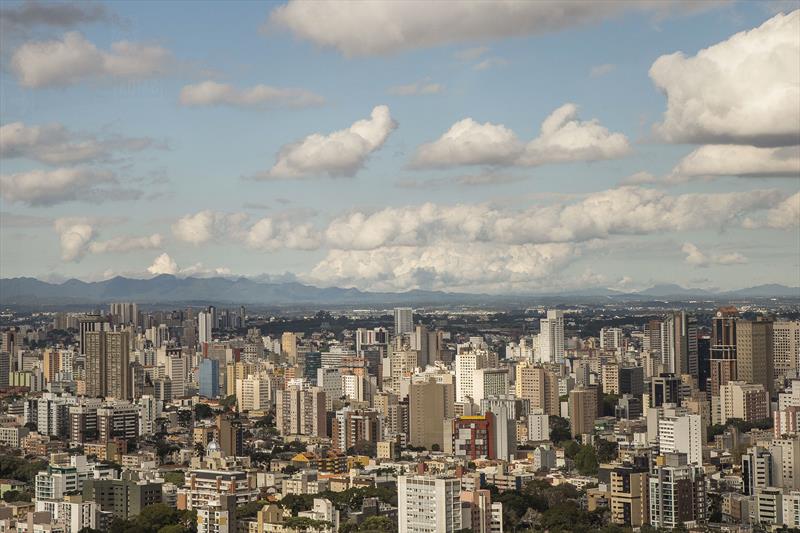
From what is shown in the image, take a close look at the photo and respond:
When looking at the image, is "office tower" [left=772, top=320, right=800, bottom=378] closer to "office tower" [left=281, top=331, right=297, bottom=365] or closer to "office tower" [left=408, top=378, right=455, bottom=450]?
"office tower" [left=408, top=378, right=455, bottom=450]

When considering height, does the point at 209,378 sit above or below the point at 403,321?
below

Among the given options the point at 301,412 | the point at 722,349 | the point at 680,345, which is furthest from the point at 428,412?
the point at 680,345

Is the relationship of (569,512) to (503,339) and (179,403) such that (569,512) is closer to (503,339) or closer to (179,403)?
(179,403)

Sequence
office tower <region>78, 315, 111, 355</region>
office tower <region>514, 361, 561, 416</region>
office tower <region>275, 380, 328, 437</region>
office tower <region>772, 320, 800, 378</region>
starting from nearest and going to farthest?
office tower <region>275, 380, 328, 437</region>
office tower <region>514, 361, 561, 416</region>
office tower <region>772, 320, 800, 378</region>
office tower <region>78, 315, 111, 355</region>

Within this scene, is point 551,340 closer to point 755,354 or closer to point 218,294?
point 755,354

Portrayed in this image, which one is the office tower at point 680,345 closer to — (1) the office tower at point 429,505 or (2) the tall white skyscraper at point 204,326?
(1) the office tower at point 429,505

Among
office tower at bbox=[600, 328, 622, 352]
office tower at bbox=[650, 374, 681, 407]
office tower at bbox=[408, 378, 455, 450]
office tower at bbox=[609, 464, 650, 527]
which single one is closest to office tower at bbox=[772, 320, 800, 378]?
office tower at bbox=[650, 374, 681, 407]

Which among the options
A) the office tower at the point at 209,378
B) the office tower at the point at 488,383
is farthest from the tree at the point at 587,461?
the office tower at the point at 209,378
